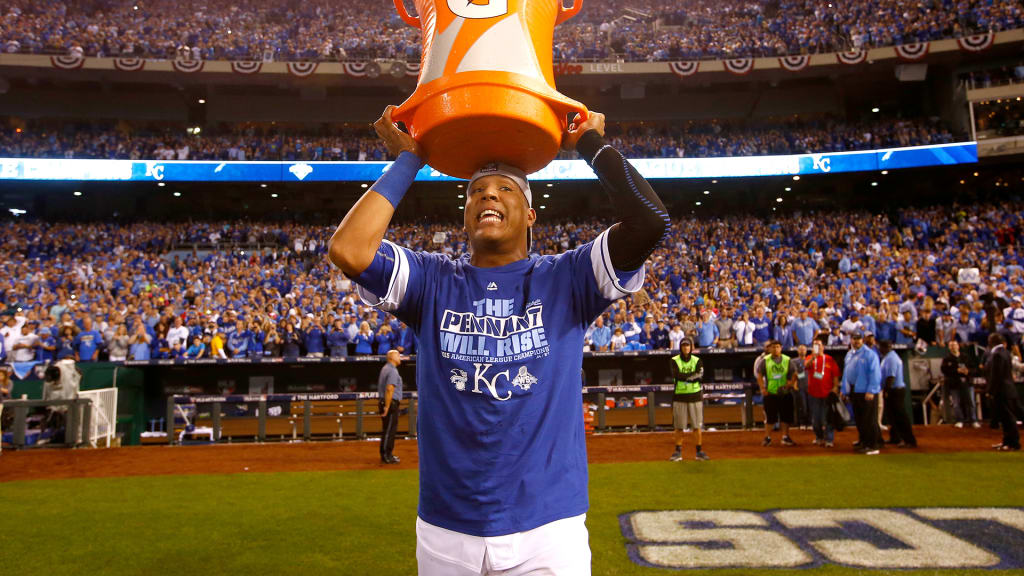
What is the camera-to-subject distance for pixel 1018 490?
8.04m

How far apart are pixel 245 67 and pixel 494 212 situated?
31.6m

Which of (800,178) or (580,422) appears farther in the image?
(800,178)

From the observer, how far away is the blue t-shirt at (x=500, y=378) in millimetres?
2055

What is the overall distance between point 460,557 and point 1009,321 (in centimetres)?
1783

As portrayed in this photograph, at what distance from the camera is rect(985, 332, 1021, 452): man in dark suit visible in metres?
11.3

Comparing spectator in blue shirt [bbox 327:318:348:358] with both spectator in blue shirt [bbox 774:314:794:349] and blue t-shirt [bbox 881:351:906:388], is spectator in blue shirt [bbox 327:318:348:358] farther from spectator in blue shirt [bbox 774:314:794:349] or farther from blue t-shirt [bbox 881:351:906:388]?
blue t-shirt [bbox 881:351:906:388]

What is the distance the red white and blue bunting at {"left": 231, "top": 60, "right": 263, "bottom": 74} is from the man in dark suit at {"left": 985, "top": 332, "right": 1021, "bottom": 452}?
2852cm

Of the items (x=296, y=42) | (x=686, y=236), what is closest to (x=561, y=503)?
(x=686, y=236)

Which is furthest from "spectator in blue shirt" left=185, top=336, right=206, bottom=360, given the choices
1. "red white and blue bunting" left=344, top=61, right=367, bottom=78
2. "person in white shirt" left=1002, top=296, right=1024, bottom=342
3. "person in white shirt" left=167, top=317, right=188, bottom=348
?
"person in white shirt" left=1002, top=296, right=1024, bottom=342

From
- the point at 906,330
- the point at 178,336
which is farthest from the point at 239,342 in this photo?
the point at 906,330

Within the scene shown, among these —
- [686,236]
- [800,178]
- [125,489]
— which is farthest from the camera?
[800,178]

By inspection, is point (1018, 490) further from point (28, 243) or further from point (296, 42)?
point (296, 42)

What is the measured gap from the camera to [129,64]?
2947 centimetres

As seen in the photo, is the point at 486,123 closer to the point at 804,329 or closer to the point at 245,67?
the point at 804,329
